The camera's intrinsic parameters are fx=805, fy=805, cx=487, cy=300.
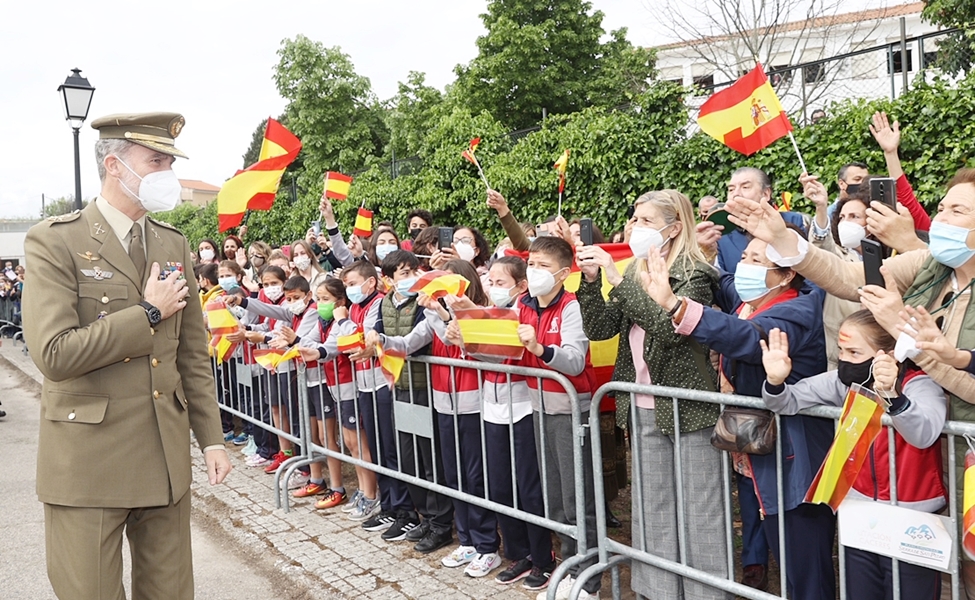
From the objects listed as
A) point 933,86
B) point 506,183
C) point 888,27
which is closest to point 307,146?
point 888,27

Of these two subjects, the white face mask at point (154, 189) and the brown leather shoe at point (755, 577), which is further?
the brown leather shoe at point (755, 577)

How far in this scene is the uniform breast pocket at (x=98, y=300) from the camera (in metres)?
2.97

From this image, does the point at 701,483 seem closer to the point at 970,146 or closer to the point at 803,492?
the point at 803,492

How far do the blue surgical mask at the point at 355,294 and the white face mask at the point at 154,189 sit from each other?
2.79 meters

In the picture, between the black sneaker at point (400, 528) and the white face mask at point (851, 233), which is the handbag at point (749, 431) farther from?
the black sneaker at point (400, 528)

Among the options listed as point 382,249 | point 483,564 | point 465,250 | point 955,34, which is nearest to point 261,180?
point 382,249

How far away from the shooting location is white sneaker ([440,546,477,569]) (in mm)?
5008

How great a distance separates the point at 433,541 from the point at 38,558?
2903 millimetres

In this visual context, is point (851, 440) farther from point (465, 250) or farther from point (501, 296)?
point (465, 250)

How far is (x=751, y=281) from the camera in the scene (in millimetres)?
3521

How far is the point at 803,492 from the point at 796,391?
0.46 meters

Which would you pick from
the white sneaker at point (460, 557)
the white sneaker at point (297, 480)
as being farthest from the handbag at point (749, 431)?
the white sneaker at point (297, 480)

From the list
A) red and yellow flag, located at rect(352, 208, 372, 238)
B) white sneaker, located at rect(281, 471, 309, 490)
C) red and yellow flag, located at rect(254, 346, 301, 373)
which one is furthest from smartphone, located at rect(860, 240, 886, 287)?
red and yellow flag, located at rect(352, 208, 372, 238)

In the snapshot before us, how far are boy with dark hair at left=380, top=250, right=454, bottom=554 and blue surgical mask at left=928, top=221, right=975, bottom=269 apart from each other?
3.19m
